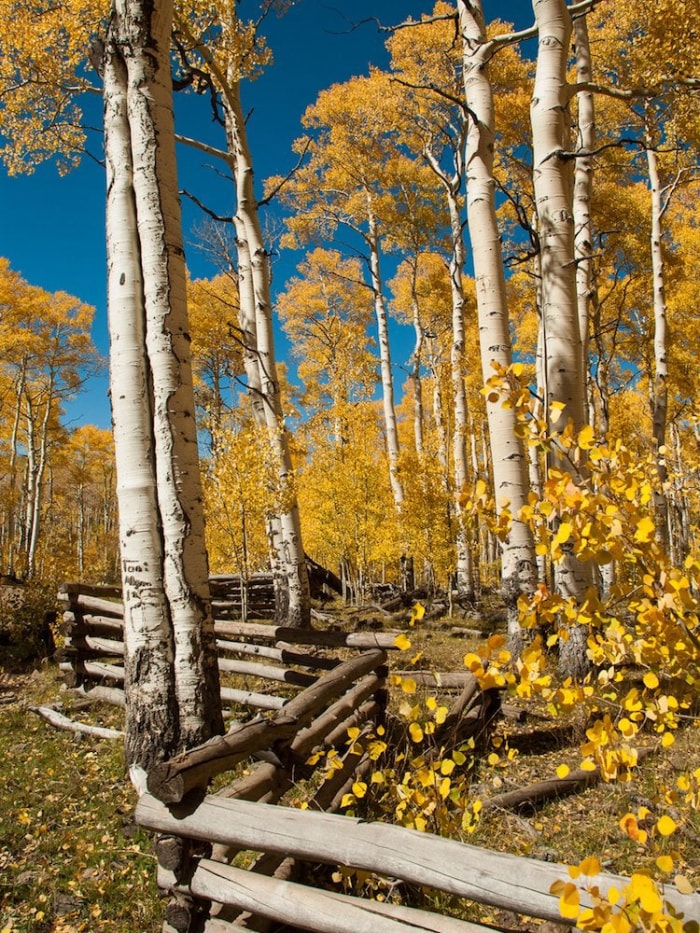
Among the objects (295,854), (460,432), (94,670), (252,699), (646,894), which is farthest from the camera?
(460,432)

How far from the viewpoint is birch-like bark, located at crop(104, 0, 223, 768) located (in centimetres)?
342

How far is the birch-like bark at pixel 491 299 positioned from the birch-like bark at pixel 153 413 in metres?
2.99

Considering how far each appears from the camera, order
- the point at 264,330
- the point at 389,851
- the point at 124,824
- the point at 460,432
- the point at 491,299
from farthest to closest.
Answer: the point at 460,432 → the point at 264,330 → the point at 491,299 → the point at 124,824 → the point at 389,851

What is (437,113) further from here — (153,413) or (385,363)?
(153,413)

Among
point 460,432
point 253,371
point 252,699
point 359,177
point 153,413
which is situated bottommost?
point 252,699

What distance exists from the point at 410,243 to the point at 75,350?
42.9 ft

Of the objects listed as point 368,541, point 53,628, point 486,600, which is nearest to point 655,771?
point 53,628

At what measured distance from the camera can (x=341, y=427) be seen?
548 inches

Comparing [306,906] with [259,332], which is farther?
[259,332]

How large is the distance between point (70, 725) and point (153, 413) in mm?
3266

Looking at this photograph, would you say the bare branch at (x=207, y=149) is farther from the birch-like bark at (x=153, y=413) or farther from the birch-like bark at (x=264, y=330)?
the birch-like bark at (x=153, y=413)

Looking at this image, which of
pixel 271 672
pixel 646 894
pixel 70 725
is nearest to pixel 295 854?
pixel 646 894

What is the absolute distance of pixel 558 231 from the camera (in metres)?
5.00

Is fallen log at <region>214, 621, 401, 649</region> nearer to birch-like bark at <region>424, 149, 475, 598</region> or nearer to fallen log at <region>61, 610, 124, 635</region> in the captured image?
fallen log at <region>61, 610, 124, 635</region>
